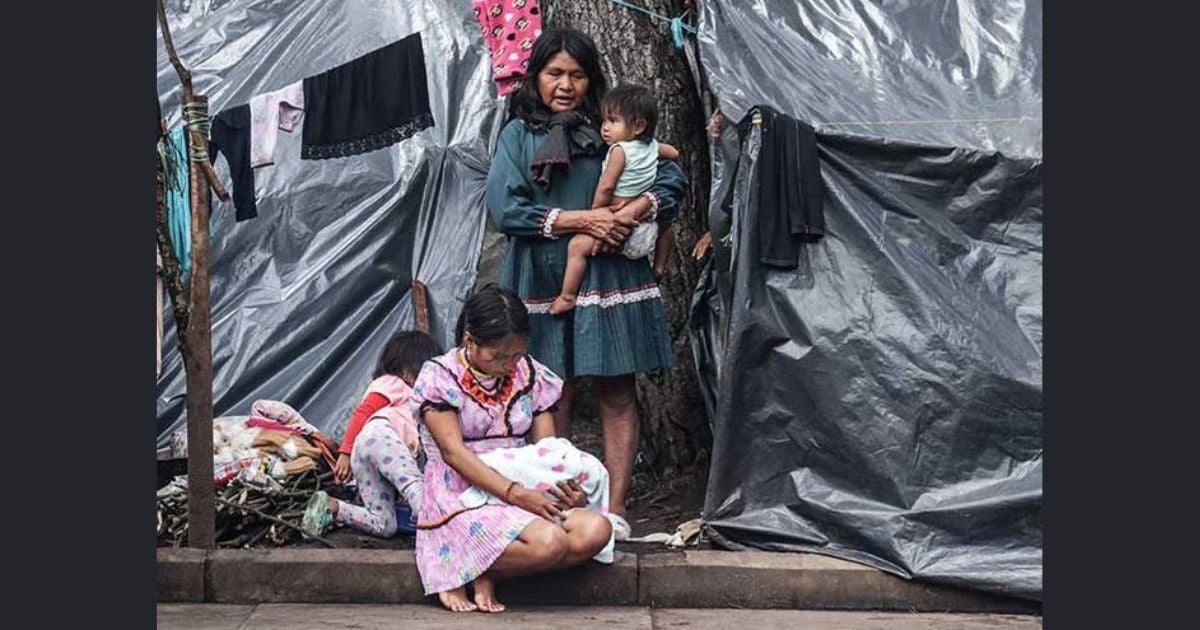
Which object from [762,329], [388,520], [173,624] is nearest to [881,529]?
[762,329]

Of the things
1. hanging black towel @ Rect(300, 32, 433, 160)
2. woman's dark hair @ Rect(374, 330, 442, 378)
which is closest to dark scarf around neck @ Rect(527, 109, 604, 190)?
woman's dark hair @ Rect(374, 330, 442, 378)

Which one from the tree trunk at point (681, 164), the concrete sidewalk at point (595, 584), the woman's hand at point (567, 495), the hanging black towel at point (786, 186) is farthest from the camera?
the tree trunk at point (681, 164)

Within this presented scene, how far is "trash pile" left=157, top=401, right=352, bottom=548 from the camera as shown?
590 cm

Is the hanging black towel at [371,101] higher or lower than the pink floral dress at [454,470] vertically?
higher

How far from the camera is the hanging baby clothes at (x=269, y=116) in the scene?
22.2 ft

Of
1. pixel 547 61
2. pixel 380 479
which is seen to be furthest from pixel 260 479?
pixel 547 61

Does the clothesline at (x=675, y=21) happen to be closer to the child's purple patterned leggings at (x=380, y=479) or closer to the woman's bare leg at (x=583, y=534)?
the child's purple patterned leggings at (x=380, y=479)

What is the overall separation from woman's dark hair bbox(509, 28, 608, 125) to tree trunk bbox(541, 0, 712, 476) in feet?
1.95

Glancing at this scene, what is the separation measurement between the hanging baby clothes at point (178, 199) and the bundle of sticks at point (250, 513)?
909 mm

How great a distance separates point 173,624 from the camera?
5250mm

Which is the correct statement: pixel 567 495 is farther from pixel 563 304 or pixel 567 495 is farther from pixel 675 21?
pixel 675 21

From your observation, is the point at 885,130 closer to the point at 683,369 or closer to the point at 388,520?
the point at 683,369

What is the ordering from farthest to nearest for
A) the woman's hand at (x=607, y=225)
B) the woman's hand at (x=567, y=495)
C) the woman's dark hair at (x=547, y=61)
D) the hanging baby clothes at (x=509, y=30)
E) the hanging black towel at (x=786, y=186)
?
the hanging baby clothes at (x=509, y=30)
the woman's dark hair at (x=547, y=61)
the woman's hand at (x=607, y=225)
the hanging black towel at (x=786, y=186)
the woman's hand at (x=567, y=495)

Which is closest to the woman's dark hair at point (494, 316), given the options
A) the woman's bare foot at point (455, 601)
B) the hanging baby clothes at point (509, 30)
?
the woman's bare foot at point (455, 601)
